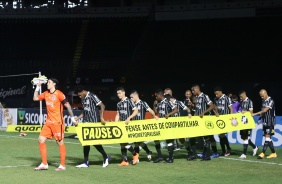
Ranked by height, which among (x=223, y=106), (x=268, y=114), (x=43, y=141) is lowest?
(x=43, y=141)

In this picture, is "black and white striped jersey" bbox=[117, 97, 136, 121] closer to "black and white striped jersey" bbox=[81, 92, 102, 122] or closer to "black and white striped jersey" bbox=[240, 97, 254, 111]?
"black and white striped jersey" bbox=[81, 92, 102, 122]

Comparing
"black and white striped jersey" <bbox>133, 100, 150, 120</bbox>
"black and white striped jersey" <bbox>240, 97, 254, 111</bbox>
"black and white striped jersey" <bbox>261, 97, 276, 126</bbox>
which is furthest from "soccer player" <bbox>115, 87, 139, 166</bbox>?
"black and white striped jersey" <bbox>240, 97, 254, 111</bbox>

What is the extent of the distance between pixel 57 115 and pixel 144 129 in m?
2.81

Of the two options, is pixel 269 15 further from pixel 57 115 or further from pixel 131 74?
pixel 57 115

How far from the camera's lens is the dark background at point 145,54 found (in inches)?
1423

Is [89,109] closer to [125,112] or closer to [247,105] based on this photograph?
[125,112]

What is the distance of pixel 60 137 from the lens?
13.7 meters

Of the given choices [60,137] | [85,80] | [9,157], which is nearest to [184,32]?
[85,80]

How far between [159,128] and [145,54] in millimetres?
23696

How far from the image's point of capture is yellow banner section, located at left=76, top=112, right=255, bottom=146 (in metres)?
14.6

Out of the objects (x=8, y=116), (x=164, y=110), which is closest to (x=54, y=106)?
(x=164, y=110)

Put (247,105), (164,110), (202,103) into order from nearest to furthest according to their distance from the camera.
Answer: (164,110) < (202,103) < (247,105)

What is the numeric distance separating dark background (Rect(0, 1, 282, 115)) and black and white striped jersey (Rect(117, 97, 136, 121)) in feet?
63.0

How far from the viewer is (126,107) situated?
15.3 meters
